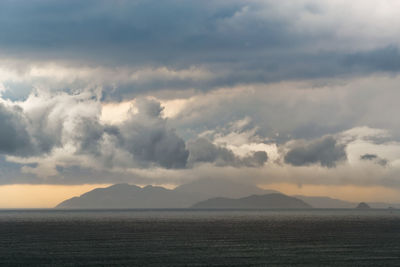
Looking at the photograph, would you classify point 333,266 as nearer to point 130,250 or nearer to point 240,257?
point 240,257

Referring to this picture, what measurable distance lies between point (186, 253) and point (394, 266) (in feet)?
118

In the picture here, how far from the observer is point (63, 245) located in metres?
113

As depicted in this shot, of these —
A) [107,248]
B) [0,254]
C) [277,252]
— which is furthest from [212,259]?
[0,254]

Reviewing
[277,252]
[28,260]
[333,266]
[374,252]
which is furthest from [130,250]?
[374,252]

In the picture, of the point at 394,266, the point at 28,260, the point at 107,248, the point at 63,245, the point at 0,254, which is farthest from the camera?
the point at 63,245

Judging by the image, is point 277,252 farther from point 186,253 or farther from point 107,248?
point 107,248

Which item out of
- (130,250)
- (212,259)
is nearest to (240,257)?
(212,259)

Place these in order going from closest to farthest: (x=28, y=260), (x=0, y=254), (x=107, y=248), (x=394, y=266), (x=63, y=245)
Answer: (x=394, y=266), (x=28, y=260), (x=0, y=254), (x=107, y=248), (x=63, y=245)

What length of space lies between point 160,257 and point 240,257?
44.6 ft

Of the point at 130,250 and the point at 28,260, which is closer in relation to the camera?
the point at 28,260

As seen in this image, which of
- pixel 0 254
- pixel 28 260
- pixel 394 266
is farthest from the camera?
pixel 0 254

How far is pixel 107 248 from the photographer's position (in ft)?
342

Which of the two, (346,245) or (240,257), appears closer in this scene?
(240,257)

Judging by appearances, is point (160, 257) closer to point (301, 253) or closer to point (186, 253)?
point (186, 253)
